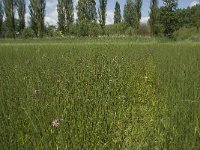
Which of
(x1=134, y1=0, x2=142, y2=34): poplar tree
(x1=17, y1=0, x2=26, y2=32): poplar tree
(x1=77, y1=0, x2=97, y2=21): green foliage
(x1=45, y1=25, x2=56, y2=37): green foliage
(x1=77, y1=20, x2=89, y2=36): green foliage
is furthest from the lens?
(x1=45, y1=25, x2=56, y2=37): green foliage

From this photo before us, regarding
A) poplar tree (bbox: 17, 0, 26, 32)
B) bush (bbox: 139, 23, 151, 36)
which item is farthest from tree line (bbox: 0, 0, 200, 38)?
bush (bbox: 139, 23, 151, 36)

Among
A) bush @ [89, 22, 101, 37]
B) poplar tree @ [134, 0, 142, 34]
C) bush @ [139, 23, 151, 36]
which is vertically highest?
poplar tree @ [134, 0, 142, 34]

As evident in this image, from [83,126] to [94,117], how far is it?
0.37 meters

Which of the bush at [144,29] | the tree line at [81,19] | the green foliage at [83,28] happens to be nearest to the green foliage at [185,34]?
the tree line at [81,19]

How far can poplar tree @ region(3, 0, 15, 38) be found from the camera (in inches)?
1400

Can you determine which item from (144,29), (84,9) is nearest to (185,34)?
(84,9)

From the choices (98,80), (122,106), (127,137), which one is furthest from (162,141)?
(98,80)

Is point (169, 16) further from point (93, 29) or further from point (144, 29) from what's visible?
point (144, 29)

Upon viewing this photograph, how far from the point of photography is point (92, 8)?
42.0 m

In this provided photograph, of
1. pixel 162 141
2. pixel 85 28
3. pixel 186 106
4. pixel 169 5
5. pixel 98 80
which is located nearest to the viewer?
pixel 162 141

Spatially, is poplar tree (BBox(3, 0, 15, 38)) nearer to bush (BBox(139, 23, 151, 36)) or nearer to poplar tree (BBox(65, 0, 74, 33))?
poplar tree (BBox(65, 0, 74, 33))

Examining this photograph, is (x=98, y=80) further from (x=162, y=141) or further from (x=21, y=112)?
(x=162, y=141)

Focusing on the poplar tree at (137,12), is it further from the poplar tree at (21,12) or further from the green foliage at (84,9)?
the poplar tree at (21,12)

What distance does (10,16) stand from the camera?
36.0 m
